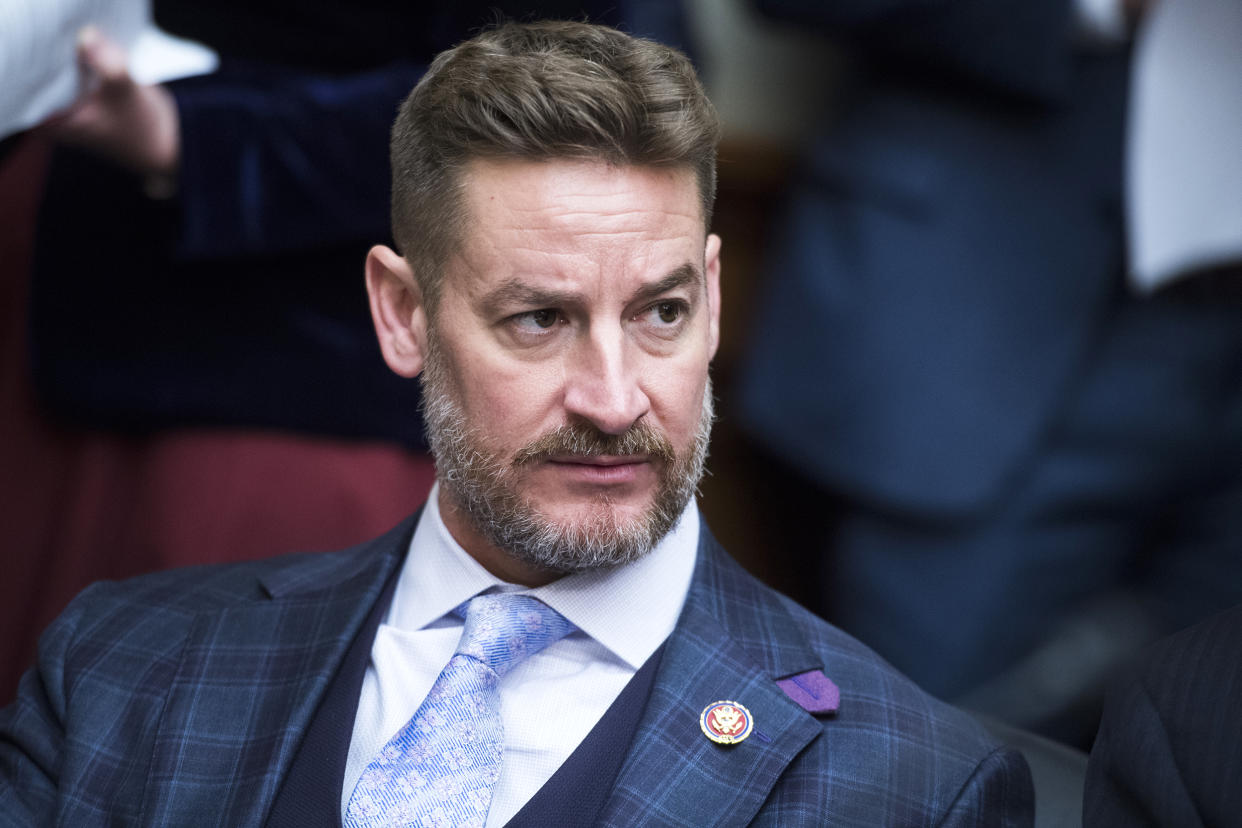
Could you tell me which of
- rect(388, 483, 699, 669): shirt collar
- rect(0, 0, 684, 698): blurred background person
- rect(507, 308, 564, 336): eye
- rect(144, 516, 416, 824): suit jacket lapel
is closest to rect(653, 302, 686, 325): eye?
rect(507, 308, 564, 336): eye

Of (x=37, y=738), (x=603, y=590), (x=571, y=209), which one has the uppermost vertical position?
(x=571, y=209)

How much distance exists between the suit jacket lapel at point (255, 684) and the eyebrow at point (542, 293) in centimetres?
42

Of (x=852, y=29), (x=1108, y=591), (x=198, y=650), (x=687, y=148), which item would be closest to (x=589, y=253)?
(x=687, y=148)

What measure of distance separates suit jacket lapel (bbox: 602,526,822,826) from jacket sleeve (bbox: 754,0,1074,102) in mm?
1200

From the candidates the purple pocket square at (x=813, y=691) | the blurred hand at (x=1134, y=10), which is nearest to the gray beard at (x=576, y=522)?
the purple pocket square at (x=813, y=691)

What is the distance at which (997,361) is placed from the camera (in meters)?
2.61

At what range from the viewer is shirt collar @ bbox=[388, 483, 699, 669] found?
63.4 inches

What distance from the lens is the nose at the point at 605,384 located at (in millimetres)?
1473

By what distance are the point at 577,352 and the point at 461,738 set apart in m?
0.42

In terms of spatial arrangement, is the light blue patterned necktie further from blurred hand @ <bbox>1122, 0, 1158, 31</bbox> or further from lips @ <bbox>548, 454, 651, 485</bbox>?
blurred hand @ <bbox>1122, 0, 1158, 31</bbox>

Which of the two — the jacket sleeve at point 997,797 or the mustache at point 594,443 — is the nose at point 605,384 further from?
the jacket sleeve at point 997,797

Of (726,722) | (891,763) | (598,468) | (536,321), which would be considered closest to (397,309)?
(536,321)

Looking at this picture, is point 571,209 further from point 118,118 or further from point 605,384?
point 118,118

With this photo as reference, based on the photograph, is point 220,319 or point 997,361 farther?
point 997,361
